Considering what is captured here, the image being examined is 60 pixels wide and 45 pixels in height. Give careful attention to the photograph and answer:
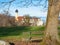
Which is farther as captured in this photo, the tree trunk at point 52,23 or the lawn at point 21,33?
the lawn at point 21,33

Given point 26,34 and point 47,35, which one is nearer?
point 47,35

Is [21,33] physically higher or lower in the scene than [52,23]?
lower

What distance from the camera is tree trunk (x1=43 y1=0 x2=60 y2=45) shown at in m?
13.9

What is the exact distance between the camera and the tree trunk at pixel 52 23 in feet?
45.5

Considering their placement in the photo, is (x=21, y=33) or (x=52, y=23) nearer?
(x=52, y=23)

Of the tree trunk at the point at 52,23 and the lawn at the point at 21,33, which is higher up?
the tree trunk at the point at 52,23

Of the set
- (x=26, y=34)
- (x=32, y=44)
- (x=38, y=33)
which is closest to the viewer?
(x=32, y=44)

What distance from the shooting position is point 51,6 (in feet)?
45.9

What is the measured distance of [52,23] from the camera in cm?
1409

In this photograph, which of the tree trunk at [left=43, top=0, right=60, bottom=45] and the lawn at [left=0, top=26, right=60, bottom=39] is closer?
the tree trunk at [left=43, top=0, right=60, bottom=45]

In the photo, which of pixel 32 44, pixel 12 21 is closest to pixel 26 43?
pixel 32 44

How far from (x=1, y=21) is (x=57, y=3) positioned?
3098 cm

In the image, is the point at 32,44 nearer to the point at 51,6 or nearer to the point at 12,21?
the point at 51,6

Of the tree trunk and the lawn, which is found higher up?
the tree trunk
